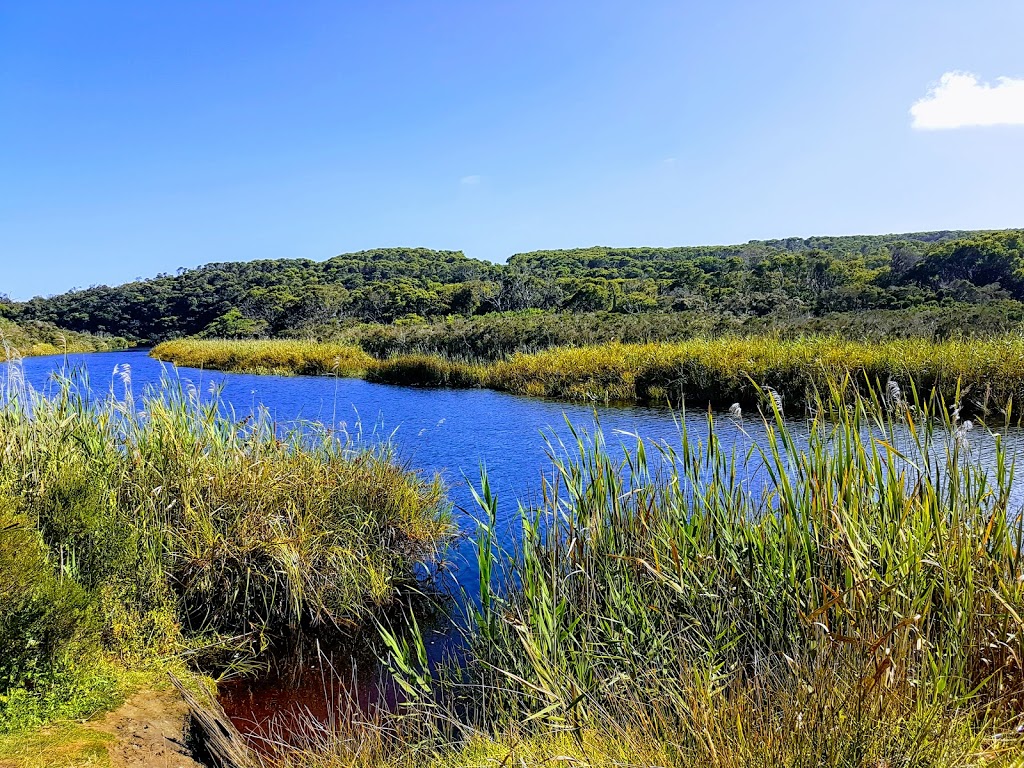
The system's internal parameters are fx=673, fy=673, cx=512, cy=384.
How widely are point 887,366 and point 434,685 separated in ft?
41.0

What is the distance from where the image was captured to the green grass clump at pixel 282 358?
2866cm

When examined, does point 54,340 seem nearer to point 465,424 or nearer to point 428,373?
point 428,373

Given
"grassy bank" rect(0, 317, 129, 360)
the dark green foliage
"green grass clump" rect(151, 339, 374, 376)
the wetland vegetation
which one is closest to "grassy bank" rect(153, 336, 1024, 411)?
"green grass clump" rect(151, 339, 374, 376)

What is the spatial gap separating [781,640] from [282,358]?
30.8 m

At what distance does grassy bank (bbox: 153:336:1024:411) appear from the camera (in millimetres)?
12258

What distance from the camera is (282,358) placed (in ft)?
103

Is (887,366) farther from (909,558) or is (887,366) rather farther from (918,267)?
(918,267)

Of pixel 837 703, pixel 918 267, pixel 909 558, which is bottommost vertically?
pixel 837 703

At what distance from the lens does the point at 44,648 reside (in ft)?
11.3

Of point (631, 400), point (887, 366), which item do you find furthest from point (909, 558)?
point (631, 400)

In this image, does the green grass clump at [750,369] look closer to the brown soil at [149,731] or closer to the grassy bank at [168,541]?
the grassy bank at [168,541]

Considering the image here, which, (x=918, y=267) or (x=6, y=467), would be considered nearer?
(x=6, y=467)

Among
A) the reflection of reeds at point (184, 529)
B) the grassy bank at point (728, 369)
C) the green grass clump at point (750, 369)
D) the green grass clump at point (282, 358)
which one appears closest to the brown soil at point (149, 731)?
the reflection of reeds at point (184, 529)

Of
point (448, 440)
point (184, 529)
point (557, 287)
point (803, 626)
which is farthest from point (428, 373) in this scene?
point (557, 287)
